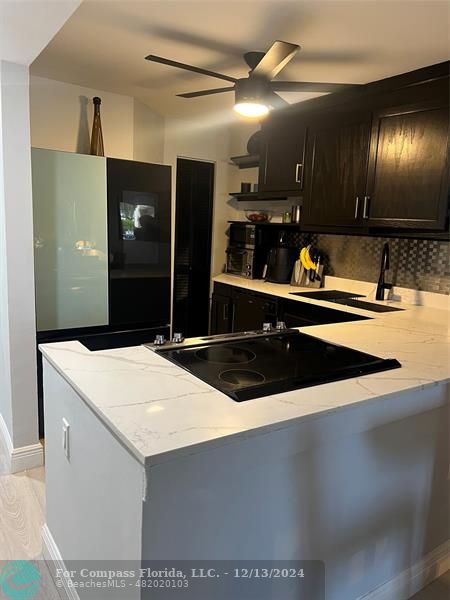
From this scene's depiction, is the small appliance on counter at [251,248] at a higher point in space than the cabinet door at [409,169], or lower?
lower

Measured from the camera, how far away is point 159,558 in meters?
1.06

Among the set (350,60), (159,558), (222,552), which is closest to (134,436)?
(159,558)

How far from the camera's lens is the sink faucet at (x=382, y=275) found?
311 centimetres

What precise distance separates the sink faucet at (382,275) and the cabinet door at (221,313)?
128cm

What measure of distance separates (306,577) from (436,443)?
2.34 ft

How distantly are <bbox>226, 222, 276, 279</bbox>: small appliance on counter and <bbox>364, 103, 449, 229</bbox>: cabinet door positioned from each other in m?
1.29

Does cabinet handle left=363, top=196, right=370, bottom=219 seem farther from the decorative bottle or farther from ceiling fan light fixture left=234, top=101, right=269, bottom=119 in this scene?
the decorative bottle

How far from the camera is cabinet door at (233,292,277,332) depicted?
3.41 metres

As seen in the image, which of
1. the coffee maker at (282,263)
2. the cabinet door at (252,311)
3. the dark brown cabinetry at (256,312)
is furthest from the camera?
the coffee maker at (282,263)

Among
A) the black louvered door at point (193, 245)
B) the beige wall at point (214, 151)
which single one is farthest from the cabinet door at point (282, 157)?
the black louvered door at point (193, 245)

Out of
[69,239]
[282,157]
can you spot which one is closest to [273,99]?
[282,157]

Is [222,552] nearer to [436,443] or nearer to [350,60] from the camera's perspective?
[436,443]

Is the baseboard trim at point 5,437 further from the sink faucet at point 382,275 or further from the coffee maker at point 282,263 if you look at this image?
the sink faucet at point 382,275

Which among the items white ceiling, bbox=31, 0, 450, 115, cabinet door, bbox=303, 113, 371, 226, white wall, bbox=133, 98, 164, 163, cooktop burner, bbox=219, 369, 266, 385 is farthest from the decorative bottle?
cooktop burner, bbox=219, 369, 266, 385
